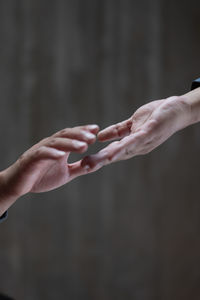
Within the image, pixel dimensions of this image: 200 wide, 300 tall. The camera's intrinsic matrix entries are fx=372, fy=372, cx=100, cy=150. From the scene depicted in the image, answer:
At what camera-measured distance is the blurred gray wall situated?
128 inches

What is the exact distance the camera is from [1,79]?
327 centimetres

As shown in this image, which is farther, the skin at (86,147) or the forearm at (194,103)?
the forearm at (194,103)

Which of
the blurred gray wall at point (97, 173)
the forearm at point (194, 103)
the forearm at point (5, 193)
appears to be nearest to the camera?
the forearm at point (5, 193)

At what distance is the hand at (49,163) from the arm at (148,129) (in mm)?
60

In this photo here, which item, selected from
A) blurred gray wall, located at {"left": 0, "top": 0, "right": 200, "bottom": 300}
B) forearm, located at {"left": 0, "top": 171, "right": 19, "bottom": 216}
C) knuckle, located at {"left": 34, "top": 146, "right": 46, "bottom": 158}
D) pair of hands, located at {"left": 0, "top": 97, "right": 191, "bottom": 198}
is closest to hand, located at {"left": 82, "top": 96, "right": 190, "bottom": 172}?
pair of hands, located at {"left": 0, "top": 97, "right": 191, "bottom": 198}

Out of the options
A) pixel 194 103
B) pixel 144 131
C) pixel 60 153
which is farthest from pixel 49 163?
pixel 194 103

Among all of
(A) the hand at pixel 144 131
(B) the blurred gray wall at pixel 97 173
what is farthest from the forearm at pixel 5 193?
(B) the blurred gray wall at pixel 97 173

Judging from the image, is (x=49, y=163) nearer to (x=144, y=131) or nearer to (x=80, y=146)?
(x=80, y=146)

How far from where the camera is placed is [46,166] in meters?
1.11

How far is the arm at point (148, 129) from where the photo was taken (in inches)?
39.9

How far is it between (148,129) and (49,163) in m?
0.31

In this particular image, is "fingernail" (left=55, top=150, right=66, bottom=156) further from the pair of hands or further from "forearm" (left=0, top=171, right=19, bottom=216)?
"forearm" (left=0, top=171, right=19, bottom=216)

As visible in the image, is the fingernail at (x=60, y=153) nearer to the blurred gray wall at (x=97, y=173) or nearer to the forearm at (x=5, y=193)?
the forearm at (x=5, y=193)

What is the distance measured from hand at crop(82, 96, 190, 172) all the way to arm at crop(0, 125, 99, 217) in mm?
58
